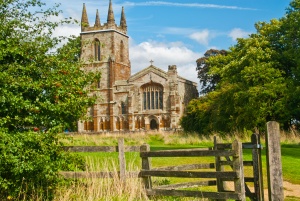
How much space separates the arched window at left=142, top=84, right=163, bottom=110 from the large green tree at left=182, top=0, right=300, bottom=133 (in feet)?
91.7

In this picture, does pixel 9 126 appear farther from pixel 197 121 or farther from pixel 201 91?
pixel 201 91

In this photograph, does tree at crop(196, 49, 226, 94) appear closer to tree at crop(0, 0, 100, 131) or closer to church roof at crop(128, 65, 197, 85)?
church roof at crop(128, 65, 197, 85)

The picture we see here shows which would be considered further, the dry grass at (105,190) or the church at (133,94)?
the church at (133,94)

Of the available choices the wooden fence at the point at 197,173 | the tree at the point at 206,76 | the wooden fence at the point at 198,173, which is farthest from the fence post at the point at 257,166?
the tree at the point at 206,76

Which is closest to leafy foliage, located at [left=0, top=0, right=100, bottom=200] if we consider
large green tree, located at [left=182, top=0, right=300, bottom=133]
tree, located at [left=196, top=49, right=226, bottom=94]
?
large green tree, located at [left=182, top=0, right=300, bottom=133]

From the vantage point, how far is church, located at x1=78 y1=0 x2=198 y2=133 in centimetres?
6125

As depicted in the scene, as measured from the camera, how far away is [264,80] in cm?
2845

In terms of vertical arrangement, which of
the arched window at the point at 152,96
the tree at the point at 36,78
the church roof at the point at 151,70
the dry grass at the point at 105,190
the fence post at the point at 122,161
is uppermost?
the church roof at the point at 151,70

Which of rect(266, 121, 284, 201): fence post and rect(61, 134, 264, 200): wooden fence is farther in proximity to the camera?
rect(61, 134, 264, 200): wooden fence

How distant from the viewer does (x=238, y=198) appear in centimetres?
785

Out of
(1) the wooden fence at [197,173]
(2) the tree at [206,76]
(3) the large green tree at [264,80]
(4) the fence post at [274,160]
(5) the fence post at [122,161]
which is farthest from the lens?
(2) the tree at [206,76]

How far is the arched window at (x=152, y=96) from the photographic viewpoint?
62125mm

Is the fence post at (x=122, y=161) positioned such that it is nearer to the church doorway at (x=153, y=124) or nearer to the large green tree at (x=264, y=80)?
the large green tree at (x=264, y=80)

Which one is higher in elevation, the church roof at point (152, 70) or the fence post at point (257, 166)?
the church roof at point (152, 70)
